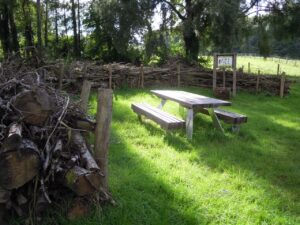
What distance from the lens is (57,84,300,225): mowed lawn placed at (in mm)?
3203

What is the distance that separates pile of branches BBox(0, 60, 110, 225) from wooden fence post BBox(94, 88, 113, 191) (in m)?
0.15

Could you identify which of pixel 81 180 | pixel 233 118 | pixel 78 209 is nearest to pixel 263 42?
pixel 233 118

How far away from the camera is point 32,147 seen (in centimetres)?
247

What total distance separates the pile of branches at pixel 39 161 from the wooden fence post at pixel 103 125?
0.15 meters

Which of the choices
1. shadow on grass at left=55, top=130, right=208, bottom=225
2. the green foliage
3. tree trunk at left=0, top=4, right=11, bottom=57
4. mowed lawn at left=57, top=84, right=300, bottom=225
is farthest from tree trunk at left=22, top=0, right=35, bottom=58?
shadow on grass at left=55, top=130, right=208, bottom=225

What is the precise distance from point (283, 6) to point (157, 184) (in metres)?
16.9

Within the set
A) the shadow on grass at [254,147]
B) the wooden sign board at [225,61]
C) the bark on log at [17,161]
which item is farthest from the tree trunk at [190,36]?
the bark on log at [17,161]

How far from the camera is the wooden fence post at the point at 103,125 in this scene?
3027 millimetres

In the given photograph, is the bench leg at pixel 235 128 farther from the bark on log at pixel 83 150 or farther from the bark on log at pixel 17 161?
the bark on log at pixel 17 161

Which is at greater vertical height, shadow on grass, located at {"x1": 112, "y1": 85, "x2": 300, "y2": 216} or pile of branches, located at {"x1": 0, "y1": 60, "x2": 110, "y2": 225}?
pile of branches, located at {"x1": 0, "y1": 60, "x2": 110, "y2": 225}

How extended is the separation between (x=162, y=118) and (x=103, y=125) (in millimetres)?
2531

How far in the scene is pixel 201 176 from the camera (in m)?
4.15

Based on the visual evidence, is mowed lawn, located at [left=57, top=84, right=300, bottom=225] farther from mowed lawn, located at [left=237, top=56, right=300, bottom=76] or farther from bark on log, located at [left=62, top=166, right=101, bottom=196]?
mowed lawn, located at [left=237, top=56, right=300, bottom=76]

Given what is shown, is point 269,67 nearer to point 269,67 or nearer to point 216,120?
point 269,67
